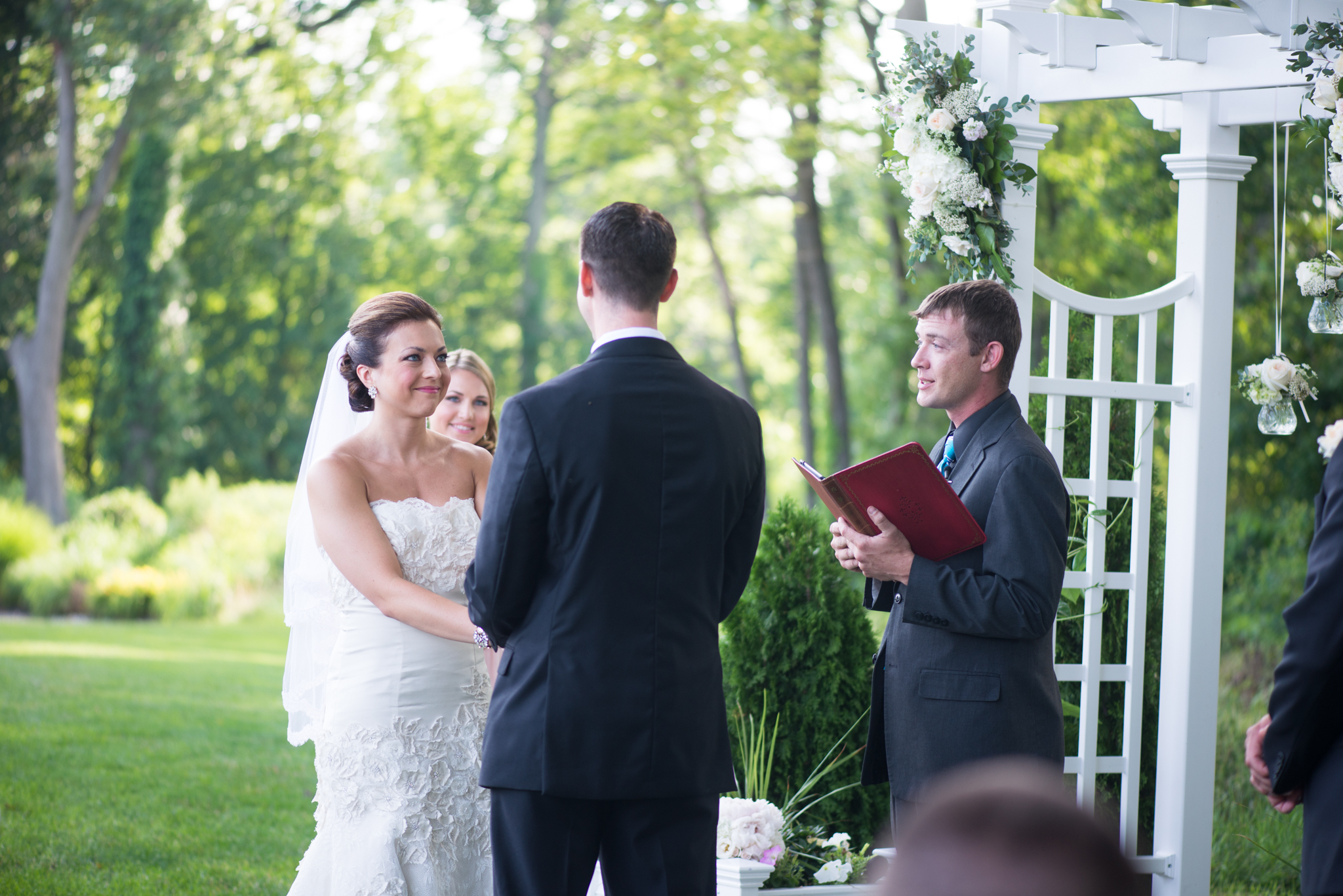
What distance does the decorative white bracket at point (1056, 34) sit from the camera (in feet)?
13.0

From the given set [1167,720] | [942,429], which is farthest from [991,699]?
[942,429]

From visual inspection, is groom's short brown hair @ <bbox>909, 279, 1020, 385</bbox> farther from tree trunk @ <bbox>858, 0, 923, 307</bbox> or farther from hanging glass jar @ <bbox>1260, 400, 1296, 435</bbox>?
tree trunk @ <bbox>858, 0, 923, 307</bbox>

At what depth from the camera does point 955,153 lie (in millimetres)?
4051

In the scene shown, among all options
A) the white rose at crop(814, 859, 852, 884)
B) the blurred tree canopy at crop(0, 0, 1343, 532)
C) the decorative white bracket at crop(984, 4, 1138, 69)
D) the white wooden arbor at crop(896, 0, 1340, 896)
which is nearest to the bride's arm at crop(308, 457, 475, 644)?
the white rose at crop(814, 859, 852, 884)

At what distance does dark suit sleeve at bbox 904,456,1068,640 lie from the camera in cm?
292

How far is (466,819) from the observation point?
11.4 ft

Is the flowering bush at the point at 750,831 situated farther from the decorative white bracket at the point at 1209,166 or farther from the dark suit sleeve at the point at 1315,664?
the decorative white bracket at the point at 1209,166

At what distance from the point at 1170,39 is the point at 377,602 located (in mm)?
3138

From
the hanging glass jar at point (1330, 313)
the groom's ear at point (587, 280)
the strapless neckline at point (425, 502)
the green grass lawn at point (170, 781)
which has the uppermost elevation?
the hanging glass jar at point (1330, 313)

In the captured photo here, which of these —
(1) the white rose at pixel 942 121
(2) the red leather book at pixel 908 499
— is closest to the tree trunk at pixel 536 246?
(1) the white rose at pixel 942 121

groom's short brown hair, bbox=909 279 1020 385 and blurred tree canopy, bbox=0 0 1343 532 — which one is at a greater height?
blurred tree canopy, bbox=0 0 1343 532

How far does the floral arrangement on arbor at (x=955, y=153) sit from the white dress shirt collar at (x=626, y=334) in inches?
74.0

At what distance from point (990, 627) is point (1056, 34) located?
218 centimetres

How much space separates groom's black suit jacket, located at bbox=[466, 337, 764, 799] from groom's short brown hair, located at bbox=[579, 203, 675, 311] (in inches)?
4.5
